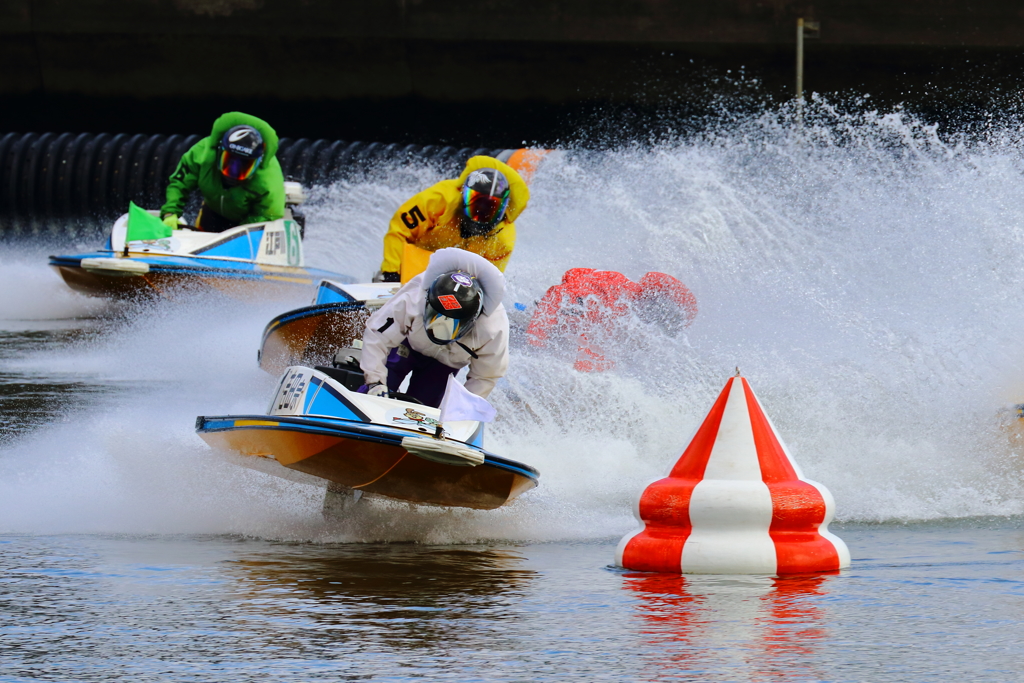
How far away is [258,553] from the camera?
617 cm

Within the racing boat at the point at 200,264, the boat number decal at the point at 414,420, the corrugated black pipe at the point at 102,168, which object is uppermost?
the corrugated black pipe at the point at 102,168

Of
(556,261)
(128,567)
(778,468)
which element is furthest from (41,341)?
(778,468)

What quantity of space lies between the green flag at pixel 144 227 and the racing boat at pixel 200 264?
0.04 metres

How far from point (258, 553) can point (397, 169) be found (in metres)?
12.6

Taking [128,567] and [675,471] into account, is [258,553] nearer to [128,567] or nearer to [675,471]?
[128,567]

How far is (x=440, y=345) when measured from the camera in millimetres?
7480

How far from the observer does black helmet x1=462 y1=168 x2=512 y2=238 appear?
33.5ft

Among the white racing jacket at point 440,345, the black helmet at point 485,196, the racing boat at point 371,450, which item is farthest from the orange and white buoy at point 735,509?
the black helmet at point 485,196

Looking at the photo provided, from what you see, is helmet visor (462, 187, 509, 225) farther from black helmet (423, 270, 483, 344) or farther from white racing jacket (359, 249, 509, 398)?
black helmet (423, 270, 483, 344)

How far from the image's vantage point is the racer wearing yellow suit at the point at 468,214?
10258mm

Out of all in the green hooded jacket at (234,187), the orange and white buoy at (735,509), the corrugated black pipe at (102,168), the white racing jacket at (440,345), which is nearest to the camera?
the orange and white buoy at (735,509)

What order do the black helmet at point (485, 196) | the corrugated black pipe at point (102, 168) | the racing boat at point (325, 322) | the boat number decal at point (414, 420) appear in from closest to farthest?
1. the boat number decal at point (414, 420)
2. the black helmet at point (485, 196)
3. the racing boat at point (325, 322)
4. the corrugated black pipe at point (102, 168)

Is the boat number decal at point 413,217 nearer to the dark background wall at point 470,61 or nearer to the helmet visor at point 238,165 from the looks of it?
the helmet visor at point 238,165

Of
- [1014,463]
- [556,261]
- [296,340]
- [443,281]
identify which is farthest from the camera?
[556,261]
